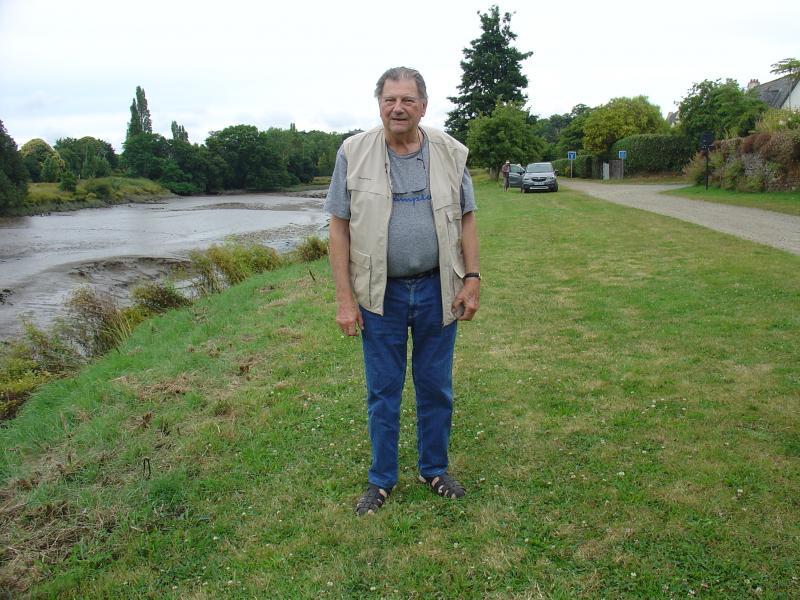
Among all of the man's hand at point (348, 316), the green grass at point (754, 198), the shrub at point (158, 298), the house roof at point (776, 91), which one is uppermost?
the house roof at point (776, 91)

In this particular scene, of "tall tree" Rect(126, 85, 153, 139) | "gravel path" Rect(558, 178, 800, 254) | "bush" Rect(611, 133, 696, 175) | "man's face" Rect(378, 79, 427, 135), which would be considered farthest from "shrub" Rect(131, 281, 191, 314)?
"tall tree" Rect(126, 85, 153, 139)

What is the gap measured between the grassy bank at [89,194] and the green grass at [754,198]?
1729 inches

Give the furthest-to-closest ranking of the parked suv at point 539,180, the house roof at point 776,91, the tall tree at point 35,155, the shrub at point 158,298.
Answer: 1. the tall tree at point 35,155
2. the house roof at point 776,91
3. the parked suv at point 539,180
4. the shrub at point 158,298

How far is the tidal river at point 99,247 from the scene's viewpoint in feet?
51.5

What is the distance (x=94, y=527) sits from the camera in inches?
140

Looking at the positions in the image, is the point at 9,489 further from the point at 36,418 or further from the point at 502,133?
the point at 502,133

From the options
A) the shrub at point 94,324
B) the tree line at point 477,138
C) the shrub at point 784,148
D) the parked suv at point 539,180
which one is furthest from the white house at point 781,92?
the shrub at point 94,324

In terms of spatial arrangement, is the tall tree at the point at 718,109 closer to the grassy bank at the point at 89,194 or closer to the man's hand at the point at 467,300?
the man's hand at the point at 467,300

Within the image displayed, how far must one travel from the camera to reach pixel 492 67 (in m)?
57.2

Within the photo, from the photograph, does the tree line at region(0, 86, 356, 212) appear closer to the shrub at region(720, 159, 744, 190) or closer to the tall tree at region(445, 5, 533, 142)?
the tall tree at region(445, 5, 533, 142)

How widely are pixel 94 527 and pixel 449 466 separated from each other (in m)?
2.12

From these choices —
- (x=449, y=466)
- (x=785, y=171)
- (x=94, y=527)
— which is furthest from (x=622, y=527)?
(x=785, y=171)

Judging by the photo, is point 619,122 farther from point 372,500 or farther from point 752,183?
point 372,500

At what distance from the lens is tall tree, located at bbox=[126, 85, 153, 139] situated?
340 ft
